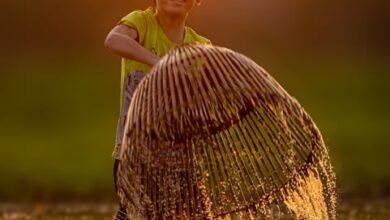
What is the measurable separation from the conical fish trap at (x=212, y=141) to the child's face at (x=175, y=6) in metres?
0.58

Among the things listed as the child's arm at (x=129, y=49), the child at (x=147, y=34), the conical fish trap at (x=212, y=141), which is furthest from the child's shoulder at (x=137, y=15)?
the conical fish trap at (x=212, y=141)

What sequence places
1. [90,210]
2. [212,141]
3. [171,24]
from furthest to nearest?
[90,210] → [171,24] → [212,141]

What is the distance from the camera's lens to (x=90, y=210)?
36.3 ft

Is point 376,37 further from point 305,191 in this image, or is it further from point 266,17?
point 305,191

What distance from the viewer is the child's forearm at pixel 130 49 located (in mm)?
6105

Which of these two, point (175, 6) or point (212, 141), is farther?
point (175, 6)

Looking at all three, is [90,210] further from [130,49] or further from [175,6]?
[130,49]

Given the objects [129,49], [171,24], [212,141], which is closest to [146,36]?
Answer: [171,24]

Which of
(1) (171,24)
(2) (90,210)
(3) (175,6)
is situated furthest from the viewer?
(2) (90,210)

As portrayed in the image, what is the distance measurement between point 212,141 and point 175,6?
688 millimetres

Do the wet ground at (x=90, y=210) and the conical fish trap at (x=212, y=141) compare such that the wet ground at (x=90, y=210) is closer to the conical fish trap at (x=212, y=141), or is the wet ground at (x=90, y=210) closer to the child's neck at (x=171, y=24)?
the conical fish trap at (x=212, y=141)

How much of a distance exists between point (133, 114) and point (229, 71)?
45cm

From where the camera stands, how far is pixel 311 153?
6.21 metres

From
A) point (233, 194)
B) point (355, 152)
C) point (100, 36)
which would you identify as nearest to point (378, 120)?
point (355, 152)
